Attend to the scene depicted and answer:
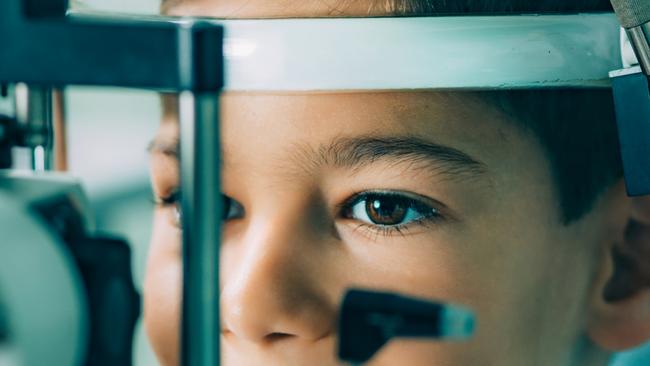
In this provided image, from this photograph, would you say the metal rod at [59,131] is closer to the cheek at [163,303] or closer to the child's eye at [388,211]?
the cheek at [163,303]

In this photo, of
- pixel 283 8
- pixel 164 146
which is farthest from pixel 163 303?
pixel 283 8

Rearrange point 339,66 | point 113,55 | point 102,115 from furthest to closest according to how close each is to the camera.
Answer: point 102,115, point 339,66, point 113,55

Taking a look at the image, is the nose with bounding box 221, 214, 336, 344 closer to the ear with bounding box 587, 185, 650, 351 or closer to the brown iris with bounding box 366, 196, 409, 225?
the brown iris with bounding box 366, 196, 409, 225

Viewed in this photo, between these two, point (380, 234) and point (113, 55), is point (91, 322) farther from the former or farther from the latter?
point (380, 234)

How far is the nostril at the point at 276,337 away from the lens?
0.42 meters

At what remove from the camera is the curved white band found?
1.27 ft

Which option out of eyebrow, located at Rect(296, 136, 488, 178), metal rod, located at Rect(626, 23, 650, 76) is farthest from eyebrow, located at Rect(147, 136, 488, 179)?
metal rod, located at Rect(626, 23, 650, 76)

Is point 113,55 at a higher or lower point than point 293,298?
higher

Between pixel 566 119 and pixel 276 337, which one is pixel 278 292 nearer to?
pixel 276 337

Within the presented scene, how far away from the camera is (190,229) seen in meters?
0.27

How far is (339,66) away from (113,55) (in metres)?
0.14

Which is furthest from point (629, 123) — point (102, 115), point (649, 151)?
point (102, 115)

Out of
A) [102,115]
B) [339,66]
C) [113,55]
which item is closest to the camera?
[113,55]

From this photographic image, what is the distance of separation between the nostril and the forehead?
0.16m
